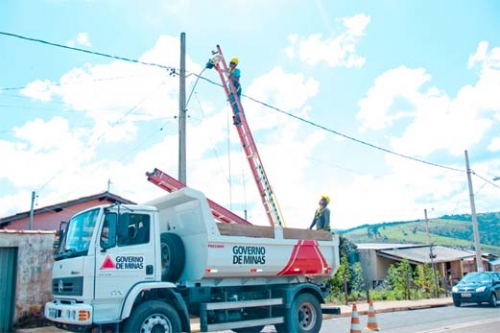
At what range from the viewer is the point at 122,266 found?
795cm

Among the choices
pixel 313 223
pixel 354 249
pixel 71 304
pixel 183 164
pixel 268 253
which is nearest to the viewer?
pixel 71 304

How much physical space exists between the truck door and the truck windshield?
0.28 m

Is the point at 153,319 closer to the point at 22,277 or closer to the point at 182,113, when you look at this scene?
the point at 22,277

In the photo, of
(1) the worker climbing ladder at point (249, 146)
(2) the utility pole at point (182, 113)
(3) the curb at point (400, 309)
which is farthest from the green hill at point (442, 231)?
(2) the utility pole at point (182, 113)

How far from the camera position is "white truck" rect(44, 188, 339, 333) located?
7719mm

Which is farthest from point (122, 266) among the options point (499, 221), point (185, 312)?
point (499, 221)

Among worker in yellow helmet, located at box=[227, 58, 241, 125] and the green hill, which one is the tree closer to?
worker in yellow helmet, located at box=[227, 58, 241, 125]

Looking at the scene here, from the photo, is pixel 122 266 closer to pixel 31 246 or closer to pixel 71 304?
pixel 71 304

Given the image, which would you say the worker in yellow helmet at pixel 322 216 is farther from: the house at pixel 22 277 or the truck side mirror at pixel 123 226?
the house at pixel 22 277

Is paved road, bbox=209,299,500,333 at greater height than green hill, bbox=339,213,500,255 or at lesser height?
lesser

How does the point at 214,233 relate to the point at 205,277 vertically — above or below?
above

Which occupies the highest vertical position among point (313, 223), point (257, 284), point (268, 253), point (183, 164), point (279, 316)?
point (183, 164)

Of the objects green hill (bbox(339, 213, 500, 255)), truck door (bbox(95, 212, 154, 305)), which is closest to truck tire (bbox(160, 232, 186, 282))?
truck door (bbox(95, 212, 154, 305))

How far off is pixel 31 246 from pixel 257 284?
6247 mm
